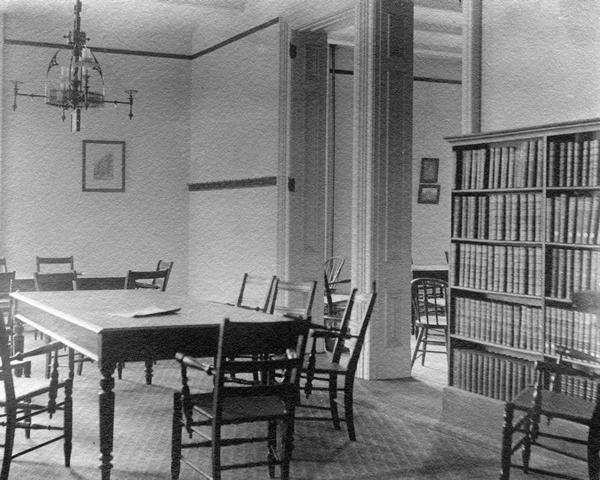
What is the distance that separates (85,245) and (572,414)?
7605mm

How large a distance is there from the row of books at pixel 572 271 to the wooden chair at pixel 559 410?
393 millimetres

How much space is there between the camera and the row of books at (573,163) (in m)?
4.37

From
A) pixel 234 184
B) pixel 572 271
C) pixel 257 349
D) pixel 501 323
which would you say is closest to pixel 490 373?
pixel 501 323

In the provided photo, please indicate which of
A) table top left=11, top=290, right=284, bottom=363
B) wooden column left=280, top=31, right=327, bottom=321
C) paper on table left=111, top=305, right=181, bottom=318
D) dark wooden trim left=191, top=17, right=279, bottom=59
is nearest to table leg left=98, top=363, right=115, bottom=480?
table top left=11, top=290, right=284, bottom=363

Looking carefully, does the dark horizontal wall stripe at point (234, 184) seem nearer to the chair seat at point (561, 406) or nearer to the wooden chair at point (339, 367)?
the wooden chair at point (339, 367)

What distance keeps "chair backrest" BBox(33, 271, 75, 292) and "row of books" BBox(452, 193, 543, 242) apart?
3.23 metres

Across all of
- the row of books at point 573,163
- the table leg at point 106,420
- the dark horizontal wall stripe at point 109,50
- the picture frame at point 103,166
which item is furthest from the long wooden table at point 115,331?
the dark horizontal wall stripe at point 109,50

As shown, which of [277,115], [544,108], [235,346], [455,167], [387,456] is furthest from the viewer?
[277,115]

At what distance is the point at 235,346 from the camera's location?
11.4ft

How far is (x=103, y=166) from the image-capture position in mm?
10164

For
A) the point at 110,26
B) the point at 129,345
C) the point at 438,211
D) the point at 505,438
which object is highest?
the point at 110,26

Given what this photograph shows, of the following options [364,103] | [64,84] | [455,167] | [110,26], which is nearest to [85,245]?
[110,26]

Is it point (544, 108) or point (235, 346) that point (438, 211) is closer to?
point (544, 108)

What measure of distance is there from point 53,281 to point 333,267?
4.61 meters
